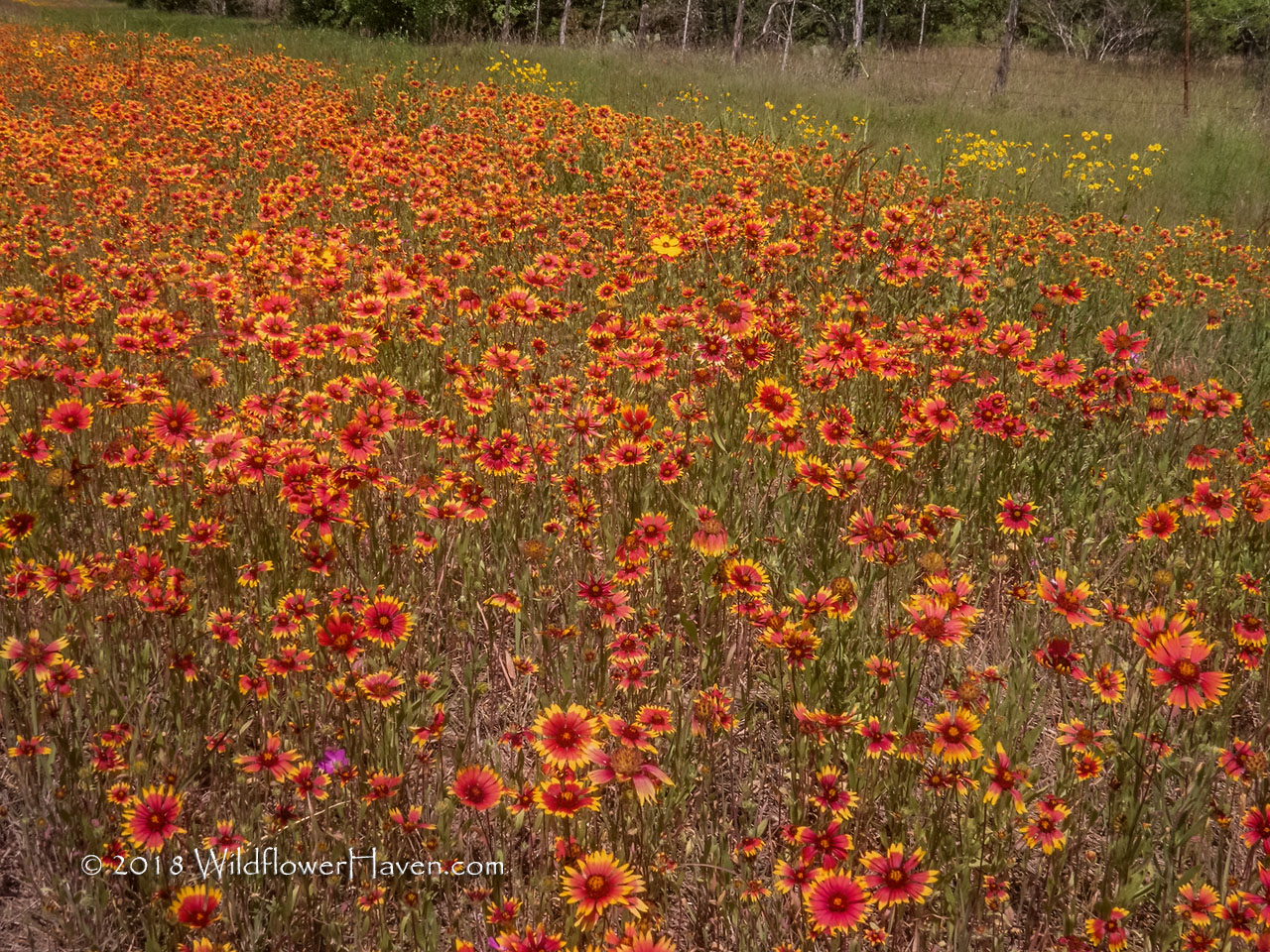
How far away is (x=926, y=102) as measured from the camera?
43.8ft

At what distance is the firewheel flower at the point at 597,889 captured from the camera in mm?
1269

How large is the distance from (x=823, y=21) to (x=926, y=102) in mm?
38737

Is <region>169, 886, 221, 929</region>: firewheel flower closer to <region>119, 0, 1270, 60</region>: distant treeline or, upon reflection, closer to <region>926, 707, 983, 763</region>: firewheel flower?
<region>926, 707, 983, 763</region>: firewheel flower

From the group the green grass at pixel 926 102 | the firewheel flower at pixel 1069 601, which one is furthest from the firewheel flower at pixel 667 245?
the green grass at pixel 926 102

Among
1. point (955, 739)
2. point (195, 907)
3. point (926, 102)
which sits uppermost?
point (926, 102)

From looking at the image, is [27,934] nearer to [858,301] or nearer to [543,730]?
[543,730]

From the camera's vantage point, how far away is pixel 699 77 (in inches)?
471

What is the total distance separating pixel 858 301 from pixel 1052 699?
1672mm

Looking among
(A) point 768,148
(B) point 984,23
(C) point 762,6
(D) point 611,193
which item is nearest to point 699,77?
(A) point 768,148

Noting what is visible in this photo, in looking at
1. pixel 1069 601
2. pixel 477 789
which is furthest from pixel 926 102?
pixel 477 789

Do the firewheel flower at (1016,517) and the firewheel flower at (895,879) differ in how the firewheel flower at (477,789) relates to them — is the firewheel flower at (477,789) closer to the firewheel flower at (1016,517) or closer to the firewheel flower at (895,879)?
the firewheel flower at (895,879)

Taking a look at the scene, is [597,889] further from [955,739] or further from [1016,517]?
[1016,517]

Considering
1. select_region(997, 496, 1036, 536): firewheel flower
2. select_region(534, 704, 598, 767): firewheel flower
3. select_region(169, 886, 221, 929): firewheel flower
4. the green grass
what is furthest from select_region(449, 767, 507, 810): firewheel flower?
the green grass

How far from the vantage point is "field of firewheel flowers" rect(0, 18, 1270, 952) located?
1.56 m
